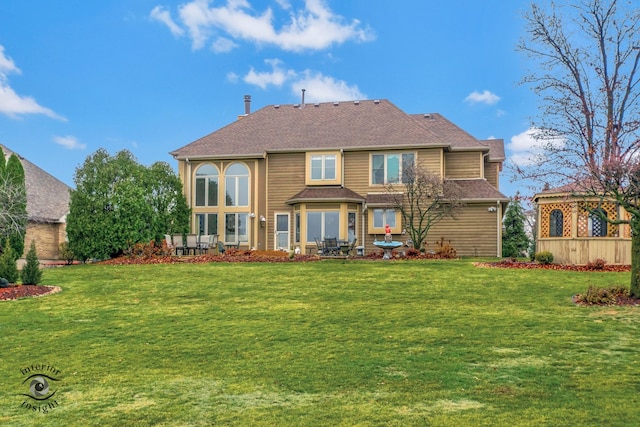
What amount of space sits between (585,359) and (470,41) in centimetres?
1408

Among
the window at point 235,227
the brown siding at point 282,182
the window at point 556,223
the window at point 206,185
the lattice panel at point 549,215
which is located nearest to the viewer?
the lattice panel at point 549,215

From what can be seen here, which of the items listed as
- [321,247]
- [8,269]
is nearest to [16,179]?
[8,269]

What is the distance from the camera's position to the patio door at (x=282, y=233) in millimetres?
26188

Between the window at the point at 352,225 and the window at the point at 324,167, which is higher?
the window at the point at 324,167

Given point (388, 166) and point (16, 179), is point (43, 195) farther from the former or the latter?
point (388, 166)

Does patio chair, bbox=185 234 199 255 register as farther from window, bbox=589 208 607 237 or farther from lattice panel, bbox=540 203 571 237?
window, bbox=589 208 607 237

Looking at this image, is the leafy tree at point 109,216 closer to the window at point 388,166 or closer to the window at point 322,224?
the window at point 322,224

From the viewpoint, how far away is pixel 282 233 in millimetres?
26281

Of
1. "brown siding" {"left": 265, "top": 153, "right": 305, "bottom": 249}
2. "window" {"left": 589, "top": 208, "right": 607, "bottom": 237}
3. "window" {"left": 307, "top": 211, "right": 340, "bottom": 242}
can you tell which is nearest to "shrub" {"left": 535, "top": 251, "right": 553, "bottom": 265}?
"window" {"left": 589, "top": 208, "right": 607, "bottom": 237}

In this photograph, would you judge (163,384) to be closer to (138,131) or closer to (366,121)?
(138,131)

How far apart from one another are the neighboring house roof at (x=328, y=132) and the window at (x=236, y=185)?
0.84 meters

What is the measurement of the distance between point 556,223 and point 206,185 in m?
16.5

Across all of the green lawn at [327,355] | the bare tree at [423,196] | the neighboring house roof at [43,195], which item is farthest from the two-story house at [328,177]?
the green lawn at [327,355]

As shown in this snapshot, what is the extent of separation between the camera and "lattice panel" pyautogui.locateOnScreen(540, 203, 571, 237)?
18.9 m
